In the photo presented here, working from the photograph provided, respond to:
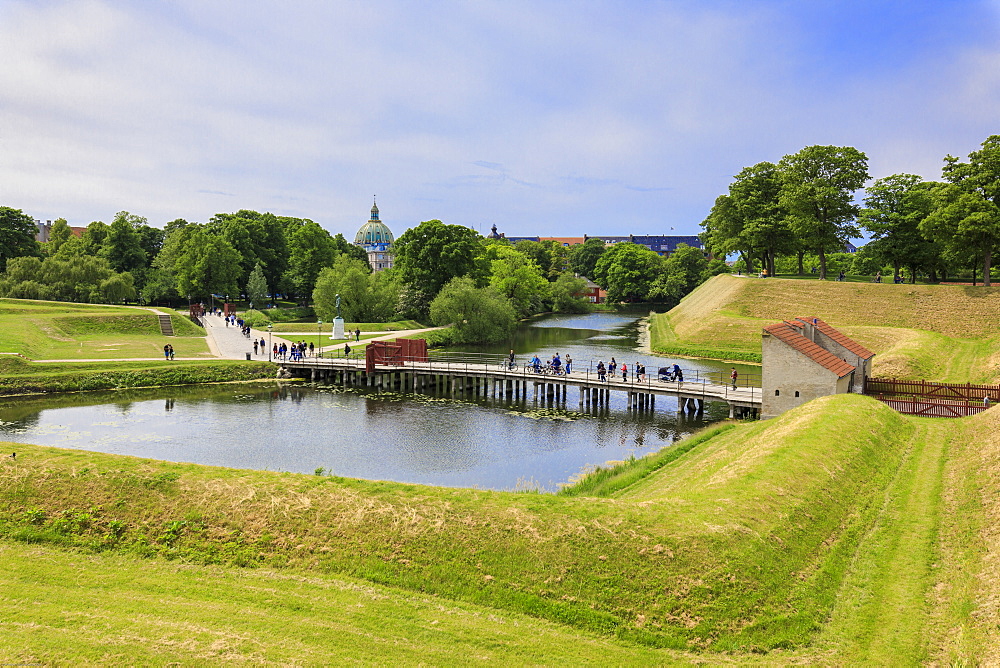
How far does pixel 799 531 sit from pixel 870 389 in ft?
63.8

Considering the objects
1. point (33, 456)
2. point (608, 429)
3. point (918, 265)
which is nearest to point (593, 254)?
point (918, 265)

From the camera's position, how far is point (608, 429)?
34312 millimetres

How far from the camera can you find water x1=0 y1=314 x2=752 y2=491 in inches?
1057

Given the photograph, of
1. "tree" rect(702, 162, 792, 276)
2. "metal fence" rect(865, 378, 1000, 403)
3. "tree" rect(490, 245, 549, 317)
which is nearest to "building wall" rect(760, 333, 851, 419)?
"metal fence" rect(865, 378, 1000, 403)

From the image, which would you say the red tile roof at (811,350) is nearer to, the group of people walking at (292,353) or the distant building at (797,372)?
the distant building at (797,372)

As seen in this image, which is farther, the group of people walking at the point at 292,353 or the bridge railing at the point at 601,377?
the group of people walking at the point at 292,353

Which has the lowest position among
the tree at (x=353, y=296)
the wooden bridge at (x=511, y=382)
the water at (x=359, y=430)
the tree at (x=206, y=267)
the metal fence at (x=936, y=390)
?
the water at (x=359, y=430)

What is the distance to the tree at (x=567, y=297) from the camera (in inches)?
4498

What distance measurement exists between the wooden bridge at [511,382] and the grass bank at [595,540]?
1609cm

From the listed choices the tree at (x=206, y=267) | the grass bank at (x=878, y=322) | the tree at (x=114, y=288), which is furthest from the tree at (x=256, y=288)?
the grass bank at (x=878, y=322)

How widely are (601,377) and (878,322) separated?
33032 mm

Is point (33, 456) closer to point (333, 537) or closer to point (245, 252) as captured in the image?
point (333, 537)

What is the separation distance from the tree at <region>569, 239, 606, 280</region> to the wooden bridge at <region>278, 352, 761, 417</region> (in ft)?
350

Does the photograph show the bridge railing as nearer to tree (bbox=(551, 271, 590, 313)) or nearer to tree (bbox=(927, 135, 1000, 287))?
tree (bbox=(927, 135, 1000, 287))
